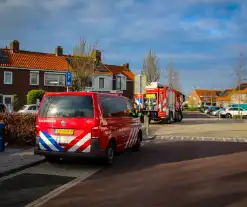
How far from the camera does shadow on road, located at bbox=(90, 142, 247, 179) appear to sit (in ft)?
29.0

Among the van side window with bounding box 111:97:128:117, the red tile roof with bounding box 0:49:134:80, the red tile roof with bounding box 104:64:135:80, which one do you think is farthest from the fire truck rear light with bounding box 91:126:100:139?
the red tile roof with bounding box 104:64:135:80

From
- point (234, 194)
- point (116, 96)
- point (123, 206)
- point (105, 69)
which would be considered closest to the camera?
point (123, 206)

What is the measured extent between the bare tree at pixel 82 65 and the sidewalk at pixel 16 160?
890 inches

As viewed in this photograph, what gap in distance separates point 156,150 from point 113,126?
3469 millimetres

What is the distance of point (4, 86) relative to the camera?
39.2m

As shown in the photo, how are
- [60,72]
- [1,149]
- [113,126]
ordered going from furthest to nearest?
[60,72] → [1,149] → [113,126]

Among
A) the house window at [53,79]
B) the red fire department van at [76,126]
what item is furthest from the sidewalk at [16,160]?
the house window at [53,79]

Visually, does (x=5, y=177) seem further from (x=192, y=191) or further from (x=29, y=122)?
(x=29, y=122)

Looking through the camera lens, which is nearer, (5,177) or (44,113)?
(5,177)

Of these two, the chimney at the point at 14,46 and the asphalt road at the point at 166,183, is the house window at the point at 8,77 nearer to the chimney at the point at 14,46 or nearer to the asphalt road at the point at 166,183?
the chimney at the point at 14,46

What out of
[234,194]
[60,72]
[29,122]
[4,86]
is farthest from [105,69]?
[234,194]

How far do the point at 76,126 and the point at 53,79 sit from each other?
118 ft

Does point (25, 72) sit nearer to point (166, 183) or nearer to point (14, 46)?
point (14, 46)

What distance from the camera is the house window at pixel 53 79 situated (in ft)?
140
